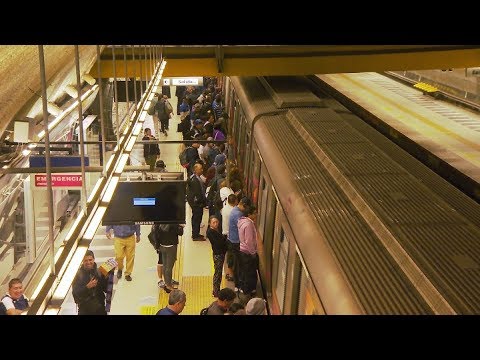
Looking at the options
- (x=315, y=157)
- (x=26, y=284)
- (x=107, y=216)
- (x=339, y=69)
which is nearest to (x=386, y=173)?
(x=315, y=157)

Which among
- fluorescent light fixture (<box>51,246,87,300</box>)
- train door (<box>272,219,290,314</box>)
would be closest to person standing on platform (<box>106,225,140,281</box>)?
train door (<box>272,219,290,314</box>)

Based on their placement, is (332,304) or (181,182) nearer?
(332,304)

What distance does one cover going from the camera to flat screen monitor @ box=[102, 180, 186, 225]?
321 inches

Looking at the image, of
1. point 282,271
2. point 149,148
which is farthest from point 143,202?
point 149,148

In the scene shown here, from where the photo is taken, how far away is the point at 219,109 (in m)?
15.0

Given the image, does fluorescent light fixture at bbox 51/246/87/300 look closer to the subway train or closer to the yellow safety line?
the subway train

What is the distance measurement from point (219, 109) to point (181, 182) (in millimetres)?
Result: 6883

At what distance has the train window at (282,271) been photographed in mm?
5730

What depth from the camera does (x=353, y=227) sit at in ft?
14.8

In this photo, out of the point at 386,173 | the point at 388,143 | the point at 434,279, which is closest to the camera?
the point at 434,279

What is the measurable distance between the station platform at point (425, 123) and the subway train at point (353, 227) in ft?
1.45

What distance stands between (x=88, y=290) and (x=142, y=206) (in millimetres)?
1920

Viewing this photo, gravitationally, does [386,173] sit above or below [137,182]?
above
